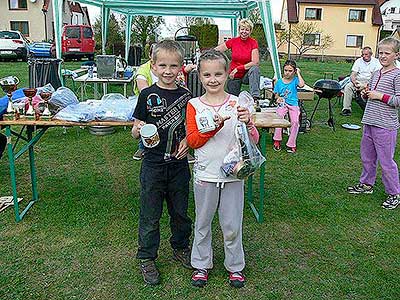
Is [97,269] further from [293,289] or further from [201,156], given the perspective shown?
[293,289]

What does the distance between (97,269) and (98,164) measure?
2.40 m

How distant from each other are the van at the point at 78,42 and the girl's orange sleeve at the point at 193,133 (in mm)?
22437

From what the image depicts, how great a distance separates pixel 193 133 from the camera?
2.52 m

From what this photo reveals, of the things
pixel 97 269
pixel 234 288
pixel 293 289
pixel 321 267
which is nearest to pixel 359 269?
pixel 321 267

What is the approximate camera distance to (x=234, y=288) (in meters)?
2.75

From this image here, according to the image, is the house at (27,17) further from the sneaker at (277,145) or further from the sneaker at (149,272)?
the sneaker at (149,272)

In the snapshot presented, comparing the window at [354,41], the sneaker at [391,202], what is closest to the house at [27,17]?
the window at [354,41]

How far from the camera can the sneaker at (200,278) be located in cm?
276

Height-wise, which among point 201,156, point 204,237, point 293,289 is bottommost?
point 293,289

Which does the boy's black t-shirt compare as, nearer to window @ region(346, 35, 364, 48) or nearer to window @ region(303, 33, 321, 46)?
window @ region(303, 33, 321, 46)

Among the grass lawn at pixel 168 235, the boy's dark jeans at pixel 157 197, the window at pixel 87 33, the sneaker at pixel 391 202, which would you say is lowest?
the grass lawn at pixel 168 235

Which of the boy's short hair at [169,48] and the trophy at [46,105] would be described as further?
the trophy at [46,105]

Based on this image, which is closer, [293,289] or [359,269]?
[293,289]

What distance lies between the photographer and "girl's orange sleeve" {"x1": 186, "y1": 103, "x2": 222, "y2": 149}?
250 cm
